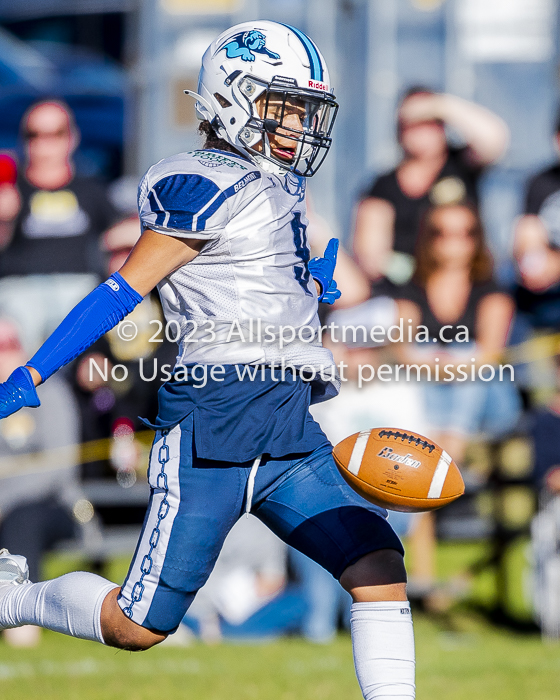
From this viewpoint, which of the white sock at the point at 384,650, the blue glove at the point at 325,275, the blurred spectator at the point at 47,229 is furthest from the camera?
the blurred spectator at the point at 47,229

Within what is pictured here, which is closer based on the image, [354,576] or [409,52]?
[354,576]

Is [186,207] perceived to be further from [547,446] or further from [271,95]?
[547,446]

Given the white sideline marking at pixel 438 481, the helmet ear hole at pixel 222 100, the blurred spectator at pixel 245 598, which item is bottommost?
the blurred spectator at pixel 245 598

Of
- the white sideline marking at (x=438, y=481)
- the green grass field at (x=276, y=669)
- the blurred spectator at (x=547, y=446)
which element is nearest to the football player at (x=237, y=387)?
the white sideline marking at (x=438, y=481)

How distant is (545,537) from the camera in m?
5.16

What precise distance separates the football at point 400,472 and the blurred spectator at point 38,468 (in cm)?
283

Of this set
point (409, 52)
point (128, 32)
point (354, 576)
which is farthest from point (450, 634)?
point (128, 32)

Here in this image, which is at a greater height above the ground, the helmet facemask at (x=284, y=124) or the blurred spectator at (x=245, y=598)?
the helmet facemask at (x=284, y=124)

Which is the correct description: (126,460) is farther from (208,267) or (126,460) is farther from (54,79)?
(54,79)

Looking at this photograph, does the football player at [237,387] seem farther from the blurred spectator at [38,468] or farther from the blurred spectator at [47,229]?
the blurred spectator at [47,229]

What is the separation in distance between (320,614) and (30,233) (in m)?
2.74

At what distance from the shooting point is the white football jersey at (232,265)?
8.67 ft

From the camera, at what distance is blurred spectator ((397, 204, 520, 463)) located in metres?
5.59

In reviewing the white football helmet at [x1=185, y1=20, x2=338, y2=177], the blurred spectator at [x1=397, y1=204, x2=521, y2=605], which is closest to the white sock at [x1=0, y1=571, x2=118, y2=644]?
the white football helmet at [x1=185, y1=20, x2=338, y2=177]
